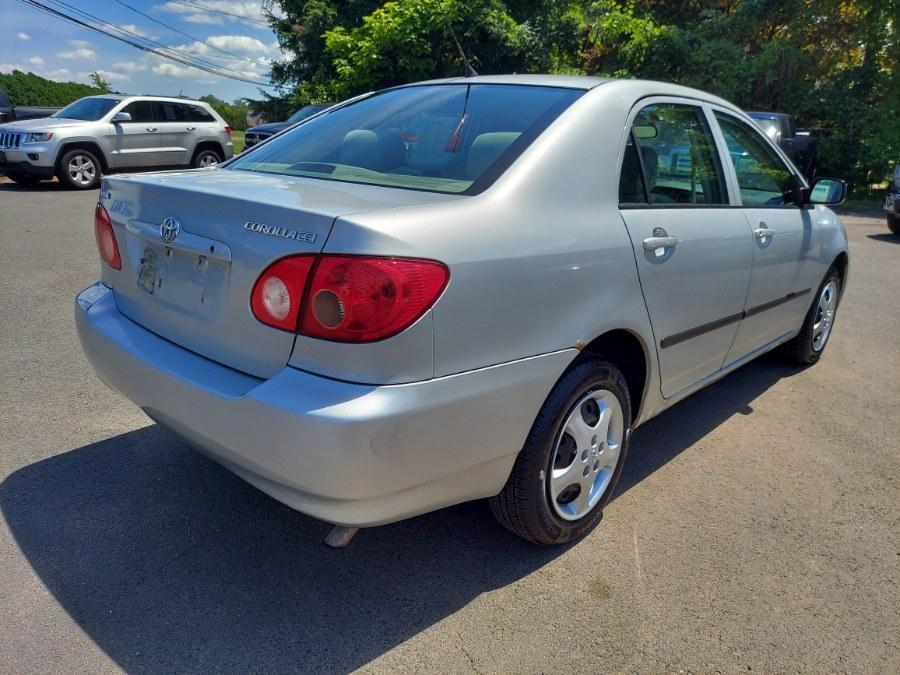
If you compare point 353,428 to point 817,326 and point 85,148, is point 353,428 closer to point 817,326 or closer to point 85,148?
point 817,326

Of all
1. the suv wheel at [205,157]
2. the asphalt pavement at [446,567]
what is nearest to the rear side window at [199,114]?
the suv wheel at [205,157]

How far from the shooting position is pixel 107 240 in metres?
2.69

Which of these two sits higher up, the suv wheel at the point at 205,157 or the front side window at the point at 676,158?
the front side window at the point at 676,158

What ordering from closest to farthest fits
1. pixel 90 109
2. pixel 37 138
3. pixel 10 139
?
pixel 37 138
pixel 10 139
pixel 90 109

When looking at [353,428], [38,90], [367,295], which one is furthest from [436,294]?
[38,90]

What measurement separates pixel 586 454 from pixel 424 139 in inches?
52.4

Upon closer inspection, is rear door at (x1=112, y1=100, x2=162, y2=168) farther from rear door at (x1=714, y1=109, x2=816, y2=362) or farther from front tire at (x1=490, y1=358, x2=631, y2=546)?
front tire at (x1=490, y1=358, x2=631, y2=546)

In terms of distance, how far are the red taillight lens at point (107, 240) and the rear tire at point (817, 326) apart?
3.90m

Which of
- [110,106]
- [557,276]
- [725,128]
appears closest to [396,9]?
[110,106]

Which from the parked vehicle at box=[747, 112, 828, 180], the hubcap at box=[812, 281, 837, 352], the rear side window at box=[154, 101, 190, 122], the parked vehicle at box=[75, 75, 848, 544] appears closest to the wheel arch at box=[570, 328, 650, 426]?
the parked vehicle at box=[75, 75, 848, 544]

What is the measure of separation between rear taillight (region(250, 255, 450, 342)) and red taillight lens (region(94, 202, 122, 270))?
1013 mm

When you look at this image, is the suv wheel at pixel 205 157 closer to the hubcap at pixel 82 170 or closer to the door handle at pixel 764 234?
the hubcap at pixel 82 170

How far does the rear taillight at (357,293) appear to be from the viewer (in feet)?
6.16

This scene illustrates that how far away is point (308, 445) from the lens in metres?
1.88
